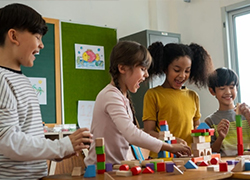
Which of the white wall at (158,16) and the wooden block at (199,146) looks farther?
the white wall at (158,16)

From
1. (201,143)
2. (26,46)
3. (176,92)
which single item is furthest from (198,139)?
(26,46)

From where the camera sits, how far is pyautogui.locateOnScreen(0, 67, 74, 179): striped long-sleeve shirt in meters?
1.12

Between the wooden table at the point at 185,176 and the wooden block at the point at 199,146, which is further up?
the wooden block at the point at 199,146

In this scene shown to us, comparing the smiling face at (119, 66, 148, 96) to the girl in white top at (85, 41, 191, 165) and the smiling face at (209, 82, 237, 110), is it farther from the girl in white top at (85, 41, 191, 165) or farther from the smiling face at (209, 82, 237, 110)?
the smiling face at (209, 82, 237, 110)

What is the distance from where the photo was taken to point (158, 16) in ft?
17.3

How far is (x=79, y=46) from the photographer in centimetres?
451

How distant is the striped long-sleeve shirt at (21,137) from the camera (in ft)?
3.68

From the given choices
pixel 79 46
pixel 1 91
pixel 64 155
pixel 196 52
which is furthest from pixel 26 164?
pixel 79 46

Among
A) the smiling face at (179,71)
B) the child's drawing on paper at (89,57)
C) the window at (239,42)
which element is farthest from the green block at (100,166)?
the window at (239,42)

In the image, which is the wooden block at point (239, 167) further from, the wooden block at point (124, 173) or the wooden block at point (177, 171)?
the wooden block at point (124, 173)

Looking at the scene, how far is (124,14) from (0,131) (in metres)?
4.07

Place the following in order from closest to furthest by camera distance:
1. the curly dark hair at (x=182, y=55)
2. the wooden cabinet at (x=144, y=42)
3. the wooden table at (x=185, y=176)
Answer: the wooden table at (x=185, y=176)
the curly dark hair at (x=182, y=55)
the wooden cabinet at (x=144, y=42)

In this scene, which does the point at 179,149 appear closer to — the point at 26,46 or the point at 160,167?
the point at 160,167

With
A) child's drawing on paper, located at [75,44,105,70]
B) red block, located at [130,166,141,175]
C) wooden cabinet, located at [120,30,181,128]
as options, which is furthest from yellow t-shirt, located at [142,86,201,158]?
child's drawing on paper, located at [75,44,105,70]
